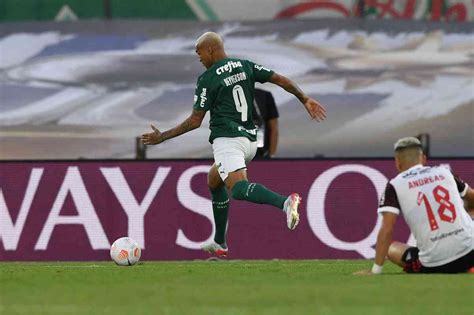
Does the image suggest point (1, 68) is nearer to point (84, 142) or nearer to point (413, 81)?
point (84, 142)

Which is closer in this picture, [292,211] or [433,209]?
[433,209]

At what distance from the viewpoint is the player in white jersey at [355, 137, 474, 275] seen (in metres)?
10.1

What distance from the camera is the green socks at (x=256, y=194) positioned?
11.9m

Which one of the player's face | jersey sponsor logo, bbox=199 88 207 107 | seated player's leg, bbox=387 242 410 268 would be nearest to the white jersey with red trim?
seated player's leg, bbox=387 242 410 268

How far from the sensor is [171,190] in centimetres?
1611

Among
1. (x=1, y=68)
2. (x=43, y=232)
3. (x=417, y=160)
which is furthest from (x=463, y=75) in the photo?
(x=417, y=160)

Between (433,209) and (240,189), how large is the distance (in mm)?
2433

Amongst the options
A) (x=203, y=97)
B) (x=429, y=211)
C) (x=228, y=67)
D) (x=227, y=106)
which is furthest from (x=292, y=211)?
(x=429, y=211)

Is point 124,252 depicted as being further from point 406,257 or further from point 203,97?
point 406,257

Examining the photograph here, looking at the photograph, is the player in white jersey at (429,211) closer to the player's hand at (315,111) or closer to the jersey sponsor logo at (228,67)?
the player's hand at (315,111)

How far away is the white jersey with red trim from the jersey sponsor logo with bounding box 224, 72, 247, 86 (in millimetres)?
2549

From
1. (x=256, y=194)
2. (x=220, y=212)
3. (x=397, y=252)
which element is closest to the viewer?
(x=397, y=252)

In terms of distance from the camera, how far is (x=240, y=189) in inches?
478

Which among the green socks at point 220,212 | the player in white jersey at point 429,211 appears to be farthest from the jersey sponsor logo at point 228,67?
the player in white jersey at point 429,211
